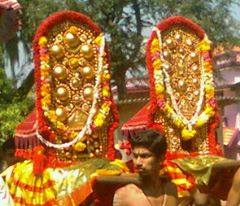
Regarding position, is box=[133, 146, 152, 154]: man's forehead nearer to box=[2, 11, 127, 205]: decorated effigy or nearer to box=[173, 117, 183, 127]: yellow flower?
box=[2, 11, 127, 205]: decorated effigy

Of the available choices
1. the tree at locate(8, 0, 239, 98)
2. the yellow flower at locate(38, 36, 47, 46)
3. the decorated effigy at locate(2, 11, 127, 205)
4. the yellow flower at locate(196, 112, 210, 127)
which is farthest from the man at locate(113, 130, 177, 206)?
the tree at locate(8, 0, 239, 98)

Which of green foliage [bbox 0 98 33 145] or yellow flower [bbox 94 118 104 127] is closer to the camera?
yellow flower [bbox 94 118 104 127]

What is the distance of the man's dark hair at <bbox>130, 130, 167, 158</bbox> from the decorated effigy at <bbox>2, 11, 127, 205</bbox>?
132cm

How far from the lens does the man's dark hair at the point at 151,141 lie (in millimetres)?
4031

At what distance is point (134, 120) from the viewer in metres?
6.28

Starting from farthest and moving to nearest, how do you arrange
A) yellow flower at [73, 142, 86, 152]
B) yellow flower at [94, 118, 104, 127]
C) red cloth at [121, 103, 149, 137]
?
red cloth at [121, 103, 149, 137] < yellow flower at [94, 118, 104, 127] < yellow flower at [73, 142, 86, 152]

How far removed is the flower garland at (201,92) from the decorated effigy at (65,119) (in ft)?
1.47

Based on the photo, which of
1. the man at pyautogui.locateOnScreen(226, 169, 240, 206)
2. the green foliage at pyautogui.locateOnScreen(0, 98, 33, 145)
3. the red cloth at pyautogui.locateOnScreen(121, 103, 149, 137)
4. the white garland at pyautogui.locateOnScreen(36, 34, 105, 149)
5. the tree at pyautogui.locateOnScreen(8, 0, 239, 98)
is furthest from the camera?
the tree at pyautogui.locateOnScreen(8, 0, 239, 98)

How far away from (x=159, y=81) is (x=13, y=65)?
1342 centimetres

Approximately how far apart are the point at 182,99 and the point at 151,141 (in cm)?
245

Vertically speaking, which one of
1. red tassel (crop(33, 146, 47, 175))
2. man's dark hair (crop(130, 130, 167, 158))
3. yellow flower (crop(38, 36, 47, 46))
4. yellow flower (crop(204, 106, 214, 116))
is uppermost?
yellow flower (crop(38, 36, 47, 46))

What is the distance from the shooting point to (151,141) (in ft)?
13.2

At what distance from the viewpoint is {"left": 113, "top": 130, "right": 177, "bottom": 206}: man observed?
403cm

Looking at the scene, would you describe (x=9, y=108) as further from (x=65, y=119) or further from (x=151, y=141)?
(x=151, y=141)
